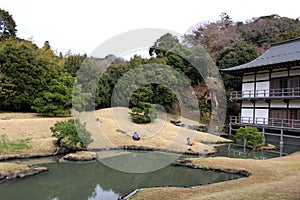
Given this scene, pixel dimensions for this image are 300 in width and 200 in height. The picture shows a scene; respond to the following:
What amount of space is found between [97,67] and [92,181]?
15.7 m

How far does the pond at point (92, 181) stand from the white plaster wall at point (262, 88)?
11480mm

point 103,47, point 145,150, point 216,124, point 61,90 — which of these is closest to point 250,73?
point 216,124

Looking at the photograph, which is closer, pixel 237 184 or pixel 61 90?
pixel 237 184

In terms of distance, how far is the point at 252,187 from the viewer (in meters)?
6.37

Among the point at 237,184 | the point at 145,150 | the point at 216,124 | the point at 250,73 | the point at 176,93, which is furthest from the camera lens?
the point at 176,93

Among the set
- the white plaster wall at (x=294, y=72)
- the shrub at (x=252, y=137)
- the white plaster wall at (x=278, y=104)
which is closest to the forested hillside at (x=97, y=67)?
the white plaster wall at (x=278, y=104)

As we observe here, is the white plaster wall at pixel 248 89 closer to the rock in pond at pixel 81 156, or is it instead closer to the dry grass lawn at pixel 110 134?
the dry grass lawn at pixel 110 134

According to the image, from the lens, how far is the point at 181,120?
2347cm

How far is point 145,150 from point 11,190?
7.83 m

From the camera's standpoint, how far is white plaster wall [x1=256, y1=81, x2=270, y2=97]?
1909 centimetres

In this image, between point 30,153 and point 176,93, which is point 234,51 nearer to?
point 176,93

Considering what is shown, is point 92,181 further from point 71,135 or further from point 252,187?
point 252,187

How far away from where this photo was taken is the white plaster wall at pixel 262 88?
19094 mm

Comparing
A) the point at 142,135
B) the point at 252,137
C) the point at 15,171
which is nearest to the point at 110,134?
the point at 142,135
